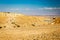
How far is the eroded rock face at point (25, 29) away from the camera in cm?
1040

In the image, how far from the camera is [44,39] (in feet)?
31.6

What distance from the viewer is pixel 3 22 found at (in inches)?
728

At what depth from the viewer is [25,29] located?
14.3 metres

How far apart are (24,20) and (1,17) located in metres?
2.71

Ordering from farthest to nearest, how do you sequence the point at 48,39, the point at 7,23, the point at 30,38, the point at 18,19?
the point at 18,19 < the point at 7,23 < the point at 30,38 < the point at 48,39

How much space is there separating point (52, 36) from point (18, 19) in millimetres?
10298

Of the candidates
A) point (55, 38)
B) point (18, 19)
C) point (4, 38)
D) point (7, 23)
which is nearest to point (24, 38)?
point (4, 38)

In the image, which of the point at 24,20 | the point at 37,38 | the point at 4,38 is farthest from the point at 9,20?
the point at 37,38

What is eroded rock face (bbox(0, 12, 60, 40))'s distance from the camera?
34.1ft

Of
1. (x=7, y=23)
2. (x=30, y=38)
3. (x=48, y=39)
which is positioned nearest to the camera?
(x=48, y=39)

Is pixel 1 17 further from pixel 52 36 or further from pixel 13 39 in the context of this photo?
pixel 52 36

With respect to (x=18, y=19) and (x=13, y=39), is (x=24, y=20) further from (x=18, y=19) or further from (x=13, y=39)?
(x=13, y=39)

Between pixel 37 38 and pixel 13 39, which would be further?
pixel 13 39

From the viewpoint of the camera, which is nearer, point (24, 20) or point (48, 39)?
point (48, 39)
